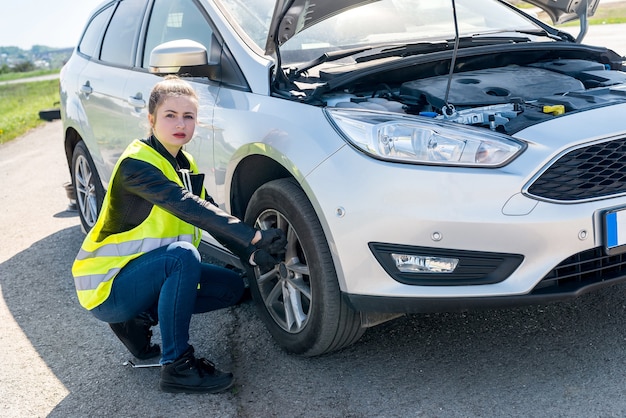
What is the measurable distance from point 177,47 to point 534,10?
239 centimetres

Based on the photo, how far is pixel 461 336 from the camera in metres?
3.50

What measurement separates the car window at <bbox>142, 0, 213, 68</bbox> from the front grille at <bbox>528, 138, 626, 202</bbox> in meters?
1.93

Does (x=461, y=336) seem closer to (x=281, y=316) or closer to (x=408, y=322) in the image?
(x=408, y=322)

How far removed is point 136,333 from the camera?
→ 3480mm

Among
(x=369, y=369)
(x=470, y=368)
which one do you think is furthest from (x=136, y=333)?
(x=470, y=368)

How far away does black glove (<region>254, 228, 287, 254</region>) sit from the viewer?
2971mm

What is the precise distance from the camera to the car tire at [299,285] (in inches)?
120

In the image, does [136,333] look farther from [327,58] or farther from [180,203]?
[327,58]

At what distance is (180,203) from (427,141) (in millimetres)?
989

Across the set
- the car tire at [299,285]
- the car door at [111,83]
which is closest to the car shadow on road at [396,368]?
the car tire at [299,285]

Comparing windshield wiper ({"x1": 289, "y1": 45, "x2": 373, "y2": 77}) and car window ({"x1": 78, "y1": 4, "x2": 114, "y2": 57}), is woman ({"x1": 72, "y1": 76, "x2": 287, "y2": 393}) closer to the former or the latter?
windshield wiper ({"x1": 289, "y1": 45, "x2": 373, "y2": 77})

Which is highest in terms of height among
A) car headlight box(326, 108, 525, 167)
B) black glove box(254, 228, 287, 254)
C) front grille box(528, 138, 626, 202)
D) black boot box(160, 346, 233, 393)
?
car headlight box(326, 108, 525, 167)

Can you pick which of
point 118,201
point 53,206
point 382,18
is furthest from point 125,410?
point 53,206

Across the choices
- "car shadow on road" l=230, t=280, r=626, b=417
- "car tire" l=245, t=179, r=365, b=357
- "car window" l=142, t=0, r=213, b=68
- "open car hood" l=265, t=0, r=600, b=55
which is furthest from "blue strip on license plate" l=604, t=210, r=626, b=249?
"car window" l=142, t=0, r=213, b=68
